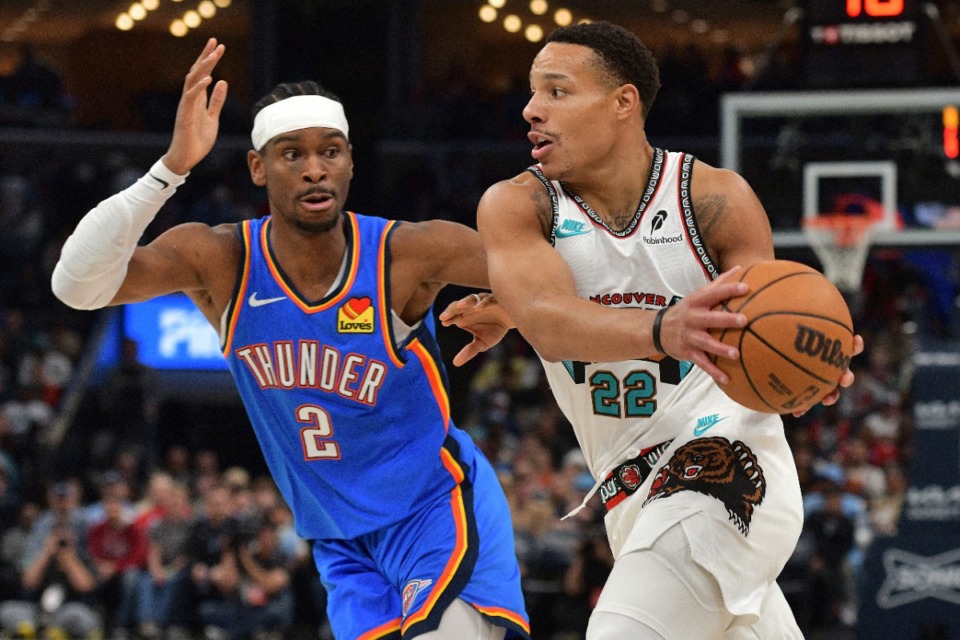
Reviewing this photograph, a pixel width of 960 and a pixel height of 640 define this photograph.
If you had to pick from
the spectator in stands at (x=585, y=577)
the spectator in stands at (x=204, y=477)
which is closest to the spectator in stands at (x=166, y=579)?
the spectator in stands at (x=204, y=477)

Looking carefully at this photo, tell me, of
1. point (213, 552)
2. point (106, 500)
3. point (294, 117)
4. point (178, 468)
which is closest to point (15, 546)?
point (106, 500)

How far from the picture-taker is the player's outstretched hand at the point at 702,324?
3.11 m

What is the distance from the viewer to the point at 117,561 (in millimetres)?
11078

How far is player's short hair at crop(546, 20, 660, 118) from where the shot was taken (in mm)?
3846

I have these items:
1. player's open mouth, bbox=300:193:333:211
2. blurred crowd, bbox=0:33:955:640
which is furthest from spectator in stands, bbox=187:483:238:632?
player's open mouth, bbox=300:193:333:211

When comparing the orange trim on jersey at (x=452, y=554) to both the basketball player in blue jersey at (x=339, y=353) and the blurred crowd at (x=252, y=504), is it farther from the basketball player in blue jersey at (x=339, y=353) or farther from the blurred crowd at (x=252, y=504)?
the blurred crowd at (x=252, y=504)

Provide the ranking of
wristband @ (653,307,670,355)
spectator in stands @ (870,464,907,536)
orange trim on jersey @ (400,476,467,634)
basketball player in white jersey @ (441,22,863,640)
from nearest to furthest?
wristband @ (653,307,670,355), basketball player in white jersey @ (441,22,863,640), orange trim on jersey @ (400,476,467,634), spectator in stands @ (870,464,907,536)

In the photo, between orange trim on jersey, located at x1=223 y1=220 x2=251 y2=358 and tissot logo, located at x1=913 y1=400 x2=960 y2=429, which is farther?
tissot logo, located at x1=913 y1=400 x2=960 y2=429

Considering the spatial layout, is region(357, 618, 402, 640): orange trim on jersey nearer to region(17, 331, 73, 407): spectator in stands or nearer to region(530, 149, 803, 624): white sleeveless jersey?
region(530, 149, 803, 624): white sleeveless jersey

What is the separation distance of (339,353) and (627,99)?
121 centimetres

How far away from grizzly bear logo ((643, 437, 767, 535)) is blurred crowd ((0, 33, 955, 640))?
624 cm

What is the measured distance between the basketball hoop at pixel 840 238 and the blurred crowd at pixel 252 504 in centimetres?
87

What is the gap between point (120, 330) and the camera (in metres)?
16.5

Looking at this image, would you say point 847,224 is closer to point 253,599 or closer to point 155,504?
point 253,599
